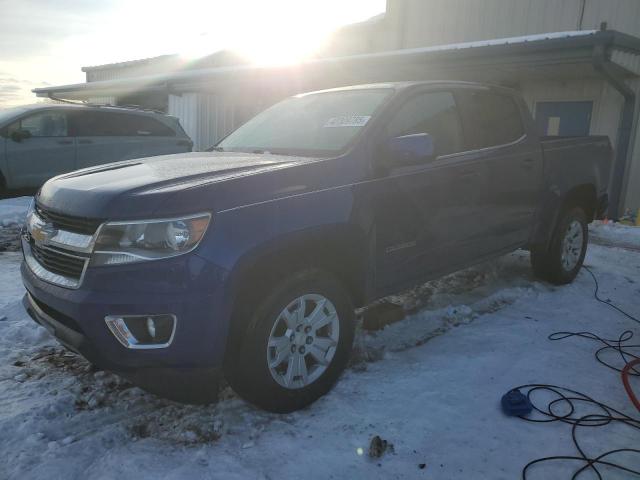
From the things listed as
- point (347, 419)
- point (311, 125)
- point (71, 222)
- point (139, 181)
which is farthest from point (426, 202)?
point (71, 222)

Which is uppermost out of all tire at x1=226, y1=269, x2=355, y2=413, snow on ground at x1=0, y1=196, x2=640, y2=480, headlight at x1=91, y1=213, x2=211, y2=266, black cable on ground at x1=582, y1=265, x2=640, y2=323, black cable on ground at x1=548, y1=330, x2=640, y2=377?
headlight at x1=91, y1=213, x2=211, y2=266

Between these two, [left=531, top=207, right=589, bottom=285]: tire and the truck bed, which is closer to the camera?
the truck bed

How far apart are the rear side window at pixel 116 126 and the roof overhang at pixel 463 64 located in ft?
13.3

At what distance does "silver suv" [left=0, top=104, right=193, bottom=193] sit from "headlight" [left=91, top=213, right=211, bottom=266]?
7126mm

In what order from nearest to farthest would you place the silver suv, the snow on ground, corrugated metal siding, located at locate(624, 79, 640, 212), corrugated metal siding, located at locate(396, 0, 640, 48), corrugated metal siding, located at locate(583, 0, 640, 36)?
the snow on ground
the silver suv
corrugated metal siding, located at locate(624, 79, 640, 212)
corrugated metal siding, located at locate(583, 0, 640, 36)
corrugated metal siding, located at locate(396, 0, 640, 48)

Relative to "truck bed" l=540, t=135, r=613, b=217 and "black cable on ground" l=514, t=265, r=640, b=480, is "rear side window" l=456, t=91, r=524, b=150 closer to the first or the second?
"truck bed" l=540, t=135, r=613, b=217

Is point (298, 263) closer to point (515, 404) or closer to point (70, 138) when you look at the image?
point (515, 404)

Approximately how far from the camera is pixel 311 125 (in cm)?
365

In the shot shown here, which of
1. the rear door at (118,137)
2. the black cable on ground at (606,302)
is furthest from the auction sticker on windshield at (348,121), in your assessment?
the rear door at (118,137)

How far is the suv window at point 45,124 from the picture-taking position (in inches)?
332

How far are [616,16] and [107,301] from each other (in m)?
11.3

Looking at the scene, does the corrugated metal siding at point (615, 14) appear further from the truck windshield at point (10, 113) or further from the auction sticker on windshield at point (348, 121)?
the truck windshield at point (10, 113)

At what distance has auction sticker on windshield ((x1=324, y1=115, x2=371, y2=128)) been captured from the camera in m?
3.32

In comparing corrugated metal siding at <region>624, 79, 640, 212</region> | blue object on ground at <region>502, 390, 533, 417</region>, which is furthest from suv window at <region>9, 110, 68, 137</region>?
corrugated metal siding at <region>624, 79, 640, 212</region>
